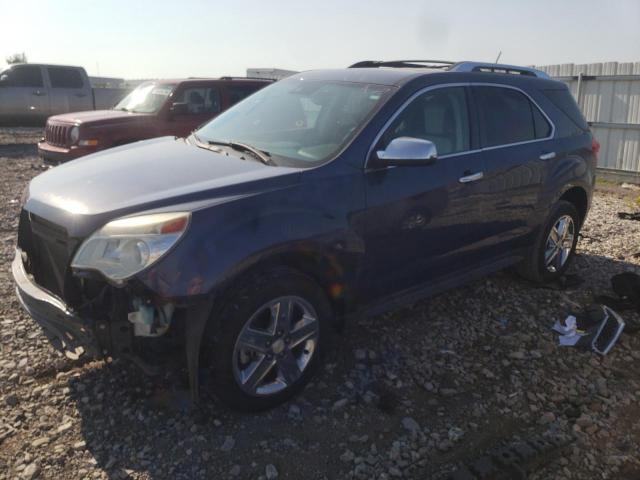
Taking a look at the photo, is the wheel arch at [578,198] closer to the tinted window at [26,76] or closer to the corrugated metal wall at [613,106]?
the corrugated metal wall at [613,106]

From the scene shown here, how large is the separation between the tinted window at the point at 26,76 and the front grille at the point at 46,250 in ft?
49.6

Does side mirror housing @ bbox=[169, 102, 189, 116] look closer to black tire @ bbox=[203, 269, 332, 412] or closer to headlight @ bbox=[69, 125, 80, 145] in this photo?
headlight @ bbox=[69, 125, 80, 145]

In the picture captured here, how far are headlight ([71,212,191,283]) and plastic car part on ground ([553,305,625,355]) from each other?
122 inches

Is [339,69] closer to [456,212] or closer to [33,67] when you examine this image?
[456,212]

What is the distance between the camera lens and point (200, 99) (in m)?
9.67

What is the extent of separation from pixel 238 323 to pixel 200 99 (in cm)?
749

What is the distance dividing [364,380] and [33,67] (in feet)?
54.0

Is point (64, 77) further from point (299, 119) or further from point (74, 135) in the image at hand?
point (299, 119)

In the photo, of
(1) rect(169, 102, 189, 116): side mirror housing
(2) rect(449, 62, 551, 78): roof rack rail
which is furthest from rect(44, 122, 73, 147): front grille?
(2) rect(449, 62, 551, 78): roof rack rail

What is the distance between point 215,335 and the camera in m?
2.89

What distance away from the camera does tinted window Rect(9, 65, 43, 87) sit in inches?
636

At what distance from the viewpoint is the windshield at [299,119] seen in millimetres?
3533

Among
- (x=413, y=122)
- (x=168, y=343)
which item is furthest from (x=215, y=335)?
(x=413, y=122)

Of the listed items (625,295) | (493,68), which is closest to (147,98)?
(493,68)
